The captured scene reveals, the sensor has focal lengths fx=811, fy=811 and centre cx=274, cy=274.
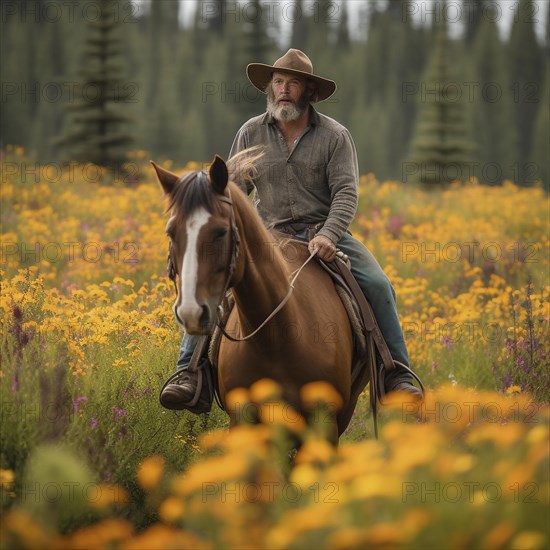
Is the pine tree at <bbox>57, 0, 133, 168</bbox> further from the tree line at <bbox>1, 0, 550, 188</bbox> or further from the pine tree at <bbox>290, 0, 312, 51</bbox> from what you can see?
the pine tree at <bbox>290, 0, 312, 51</bbox>

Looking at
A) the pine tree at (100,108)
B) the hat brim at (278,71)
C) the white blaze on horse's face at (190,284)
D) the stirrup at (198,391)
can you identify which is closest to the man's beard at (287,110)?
the hat brim at (278,71)

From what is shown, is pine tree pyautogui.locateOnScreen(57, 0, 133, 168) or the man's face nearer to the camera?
the man's face

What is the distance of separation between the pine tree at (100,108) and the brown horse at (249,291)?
19.6m

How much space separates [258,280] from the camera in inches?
188

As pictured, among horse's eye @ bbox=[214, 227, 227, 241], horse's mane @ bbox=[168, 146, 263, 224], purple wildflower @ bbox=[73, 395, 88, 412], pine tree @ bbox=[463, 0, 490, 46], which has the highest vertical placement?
pine tree @ bbox=[463, 0, 490, 46]

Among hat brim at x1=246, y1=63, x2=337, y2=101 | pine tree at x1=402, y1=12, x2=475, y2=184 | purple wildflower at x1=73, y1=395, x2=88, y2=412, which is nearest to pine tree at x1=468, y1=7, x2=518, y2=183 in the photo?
pine tree at x1=402, y1=12, x2=475, y2=184

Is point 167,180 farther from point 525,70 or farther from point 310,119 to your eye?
point 525,70

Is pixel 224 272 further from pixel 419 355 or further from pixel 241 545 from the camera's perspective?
pixel 419 355

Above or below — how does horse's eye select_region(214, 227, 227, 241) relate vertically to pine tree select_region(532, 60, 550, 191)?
above

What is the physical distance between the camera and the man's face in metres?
6.01

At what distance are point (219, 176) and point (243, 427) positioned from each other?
147 cm

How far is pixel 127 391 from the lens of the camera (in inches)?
243

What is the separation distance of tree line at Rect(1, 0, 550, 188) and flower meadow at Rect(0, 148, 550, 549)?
14964 millimetres

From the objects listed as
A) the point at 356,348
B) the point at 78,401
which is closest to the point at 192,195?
the point at 78,401
